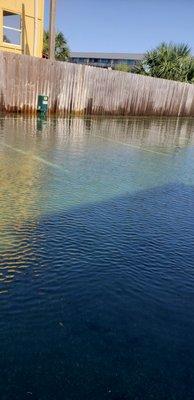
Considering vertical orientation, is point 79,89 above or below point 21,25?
below

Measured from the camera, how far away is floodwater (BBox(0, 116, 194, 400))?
219 cm

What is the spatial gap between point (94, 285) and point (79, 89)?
557 inches

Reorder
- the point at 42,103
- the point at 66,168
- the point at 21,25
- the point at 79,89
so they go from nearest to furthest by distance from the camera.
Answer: the point at 66,168
the point at 42,103
the point at 79,89
the point at 21,25

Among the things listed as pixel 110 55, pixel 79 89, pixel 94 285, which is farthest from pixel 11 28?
pixel 110 55

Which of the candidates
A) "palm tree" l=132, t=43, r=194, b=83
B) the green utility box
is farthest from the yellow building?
"palm tree" l=132, t=43, r=194, b=83

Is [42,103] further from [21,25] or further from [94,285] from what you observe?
[94,285]

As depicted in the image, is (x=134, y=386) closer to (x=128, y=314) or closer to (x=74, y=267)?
(x=128, y=314)

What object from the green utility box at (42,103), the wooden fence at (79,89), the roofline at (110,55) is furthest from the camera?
the roofline at (110,55)

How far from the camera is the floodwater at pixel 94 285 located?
219 cm

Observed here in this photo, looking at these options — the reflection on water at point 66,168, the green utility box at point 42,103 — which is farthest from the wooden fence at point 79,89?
the reflection on water at point 66,168

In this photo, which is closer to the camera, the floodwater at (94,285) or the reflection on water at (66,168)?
the floodwater at (94,285)

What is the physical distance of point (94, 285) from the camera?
313 centimetres

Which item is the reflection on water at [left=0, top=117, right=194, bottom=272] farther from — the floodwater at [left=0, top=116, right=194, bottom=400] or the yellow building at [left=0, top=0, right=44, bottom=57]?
the yellow building at [left=0, top=0, right=44, bottom=57]

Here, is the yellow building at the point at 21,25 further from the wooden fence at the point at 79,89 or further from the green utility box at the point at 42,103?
the green utility box at the point at 42,103
